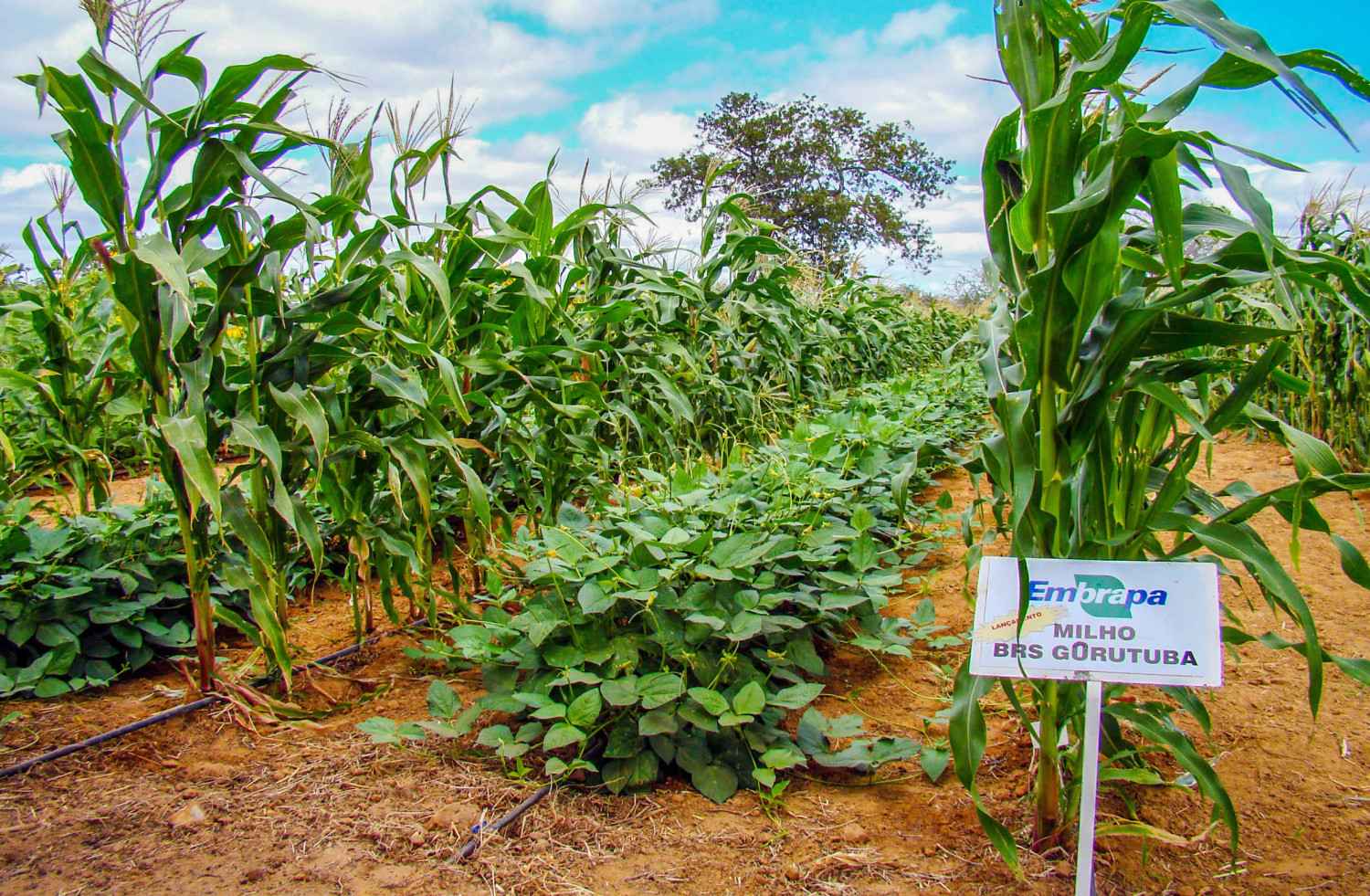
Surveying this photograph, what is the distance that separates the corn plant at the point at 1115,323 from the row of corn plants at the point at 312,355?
1386 mm

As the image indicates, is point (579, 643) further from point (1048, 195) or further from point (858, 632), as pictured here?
point (1048, 195)

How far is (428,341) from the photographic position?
2.40 m

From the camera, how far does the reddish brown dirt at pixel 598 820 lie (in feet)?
4.45

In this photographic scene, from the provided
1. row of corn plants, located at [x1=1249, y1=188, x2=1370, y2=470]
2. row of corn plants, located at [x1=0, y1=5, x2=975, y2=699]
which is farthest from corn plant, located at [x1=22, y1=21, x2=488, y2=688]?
row of corn plants, located at [x1=1249, y1=188, x2=1370, y2=470]

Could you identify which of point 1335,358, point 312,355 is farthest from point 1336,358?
point 312,355

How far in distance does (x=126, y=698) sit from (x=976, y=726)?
2152 millimetres

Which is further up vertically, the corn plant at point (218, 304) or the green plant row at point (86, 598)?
the corn plant at point (218, 304)

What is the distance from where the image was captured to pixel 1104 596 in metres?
1.22

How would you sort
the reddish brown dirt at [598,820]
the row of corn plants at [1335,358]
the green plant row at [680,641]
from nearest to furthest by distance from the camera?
the reddish brown dirt at [598,820]
the green plant row at [680,641]
the row of corn plants at [1335,358]

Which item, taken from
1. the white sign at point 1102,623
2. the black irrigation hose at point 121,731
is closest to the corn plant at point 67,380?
the black irrigation hose at point 121,731

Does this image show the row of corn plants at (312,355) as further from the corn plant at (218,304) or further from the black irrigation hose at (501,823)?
the black irrigation hose at (501,823)

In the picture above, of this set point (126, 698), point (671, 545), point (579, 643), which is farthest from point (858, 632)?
point (126, 698)

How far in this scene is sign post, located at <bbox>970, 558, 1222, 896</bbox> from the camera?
1.17m

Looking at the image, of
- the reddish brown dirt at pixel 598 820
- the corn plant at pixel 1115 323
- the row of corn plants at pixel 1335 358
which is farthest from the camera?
the row of corn plants at pixel 1335 358
